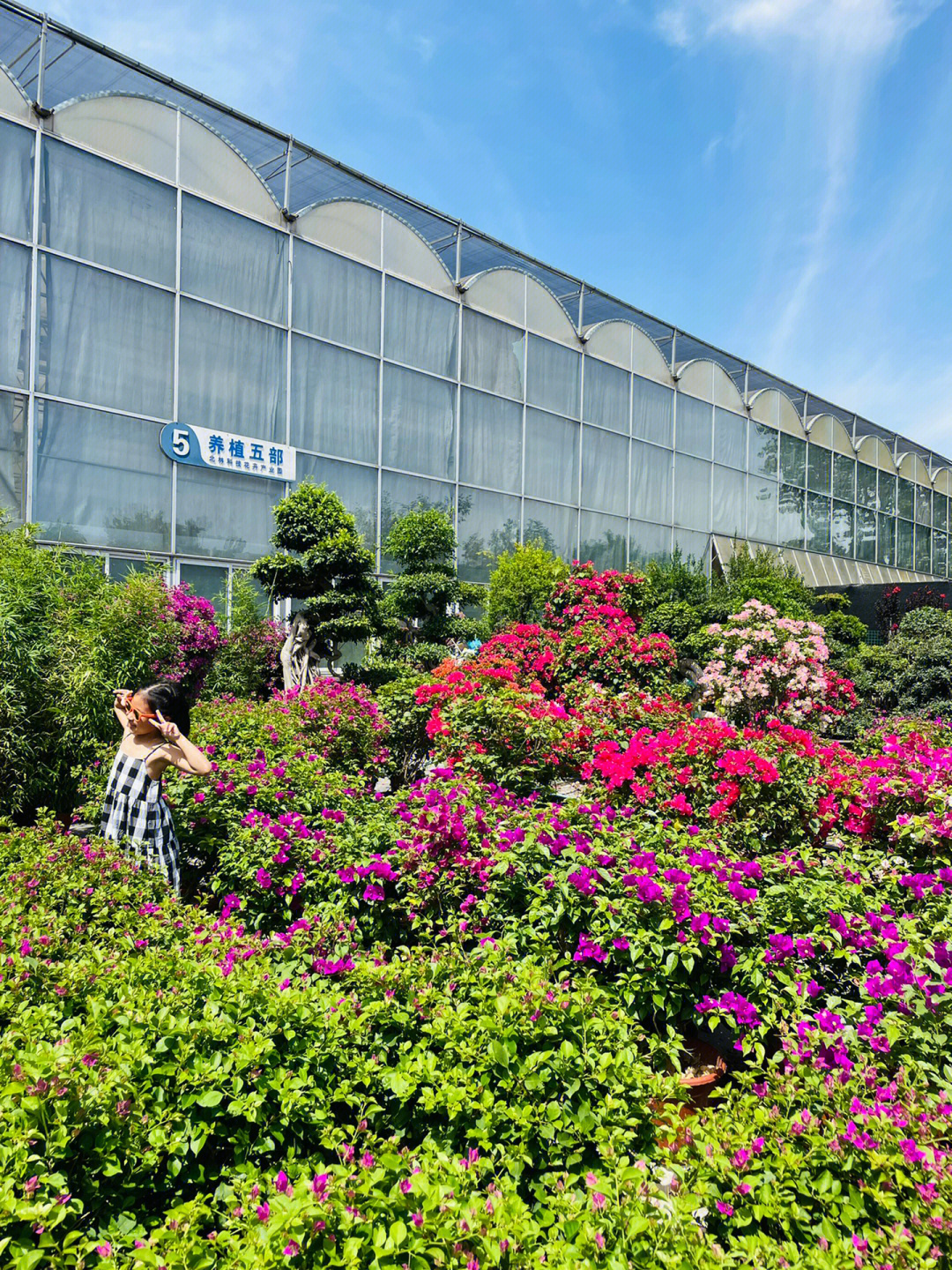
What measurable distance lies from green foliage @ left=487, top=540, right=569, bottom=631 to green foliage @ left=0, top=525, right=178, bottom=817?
566 centimetres

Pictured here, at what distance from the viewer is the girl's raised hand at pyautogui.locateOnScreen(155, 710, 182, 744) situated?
133 inches

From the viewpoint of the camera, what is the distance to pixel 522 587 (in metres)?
11.6

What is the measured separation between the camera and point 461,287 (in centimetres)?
1464

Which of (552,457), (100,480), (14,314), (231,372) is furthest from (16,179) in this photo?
(552,457)

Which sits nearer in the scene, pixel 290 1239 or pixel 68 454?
pixel 290 1239

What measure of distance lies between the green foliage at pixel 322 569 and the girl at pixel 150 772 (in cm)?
605

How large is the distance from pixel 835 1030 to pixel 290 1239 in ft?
4.83

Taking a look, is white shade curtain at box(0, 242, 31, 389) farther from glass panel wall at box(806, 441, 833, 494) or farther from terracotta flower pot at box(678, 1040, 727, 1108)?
glass panel wall at box(806, 441, 833, 494)

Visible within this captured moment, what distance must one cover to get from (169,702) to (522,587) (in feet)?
27.9

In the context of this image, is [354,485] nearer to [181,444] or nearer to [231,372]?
[231,372]

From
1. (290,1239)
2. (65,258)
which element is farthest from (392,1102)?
(65,258)

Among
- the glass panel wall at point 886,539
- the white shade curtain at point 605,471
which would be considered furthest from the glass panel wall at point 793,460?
the white shade curtain at point 605,471

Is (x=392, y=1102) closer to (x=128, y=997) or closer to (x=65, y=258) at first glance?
(x=128, y=997)

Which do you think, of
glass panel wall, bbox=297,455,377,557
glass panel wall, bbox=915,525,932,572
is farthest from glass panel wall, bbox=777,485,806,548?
glass panel wall, bbox=297,455,377,557
